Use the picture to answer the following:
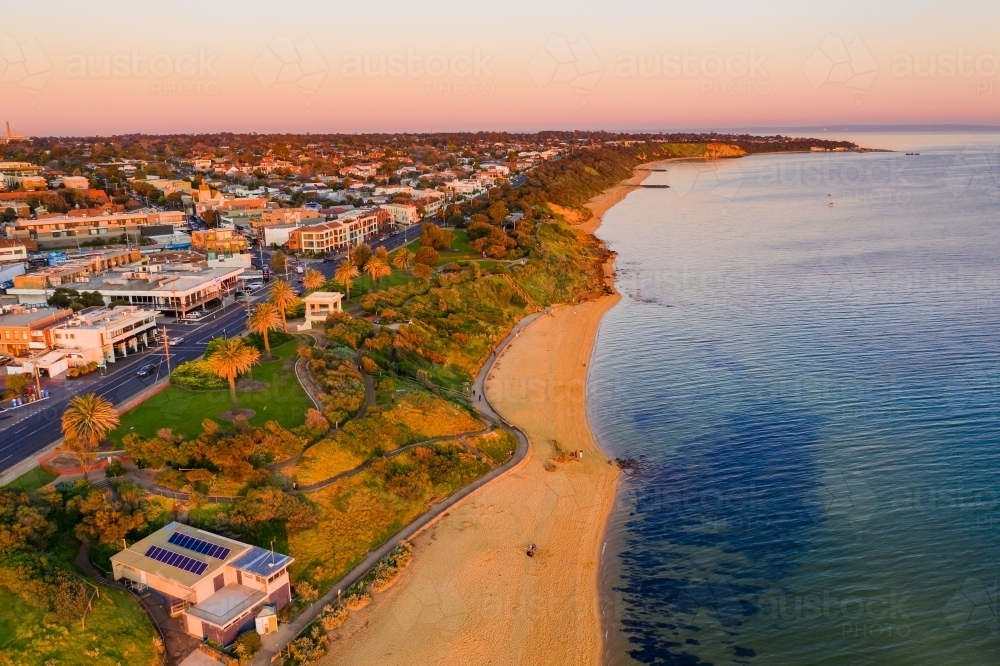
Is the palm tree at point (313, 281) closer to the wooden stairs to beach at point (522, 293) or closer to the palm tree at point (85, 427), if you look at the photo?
the wooden stairs to beach at point (522, 293)

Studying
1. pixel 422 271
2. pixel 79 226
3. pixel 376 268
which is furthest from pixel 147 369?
pixel 79 226

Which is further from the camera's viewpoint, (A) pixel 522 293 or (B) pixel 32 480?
(A) pixel 522 293

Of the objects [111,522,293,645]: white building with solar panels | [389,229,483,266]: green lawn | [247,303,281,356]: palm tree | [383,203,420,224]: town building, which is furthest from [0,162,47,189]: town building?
[111,522,293,645]: white building with solar panels

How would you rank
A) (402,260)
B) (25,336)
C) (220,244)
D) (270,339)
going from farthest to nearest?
(220,244), (402,260), (270,339), (25,336)

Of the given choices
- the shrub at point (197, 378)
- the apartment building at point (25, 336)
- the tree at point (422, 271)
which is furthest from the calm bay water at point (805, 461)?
the apartment building at point (25, 336)

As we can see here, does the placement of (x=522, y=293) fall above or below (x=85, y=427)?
below

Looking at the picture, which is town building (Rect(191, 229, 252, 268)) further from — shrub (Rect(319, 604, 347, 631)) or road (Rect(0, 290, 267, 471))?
shrub (Rect(319, 604, 347, 631))

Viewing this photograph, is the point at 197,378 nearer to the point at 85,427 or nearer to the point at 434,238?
the point at 85,427

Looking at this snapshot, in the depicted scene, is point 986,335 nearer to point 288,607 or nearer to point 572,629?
point 572,629
